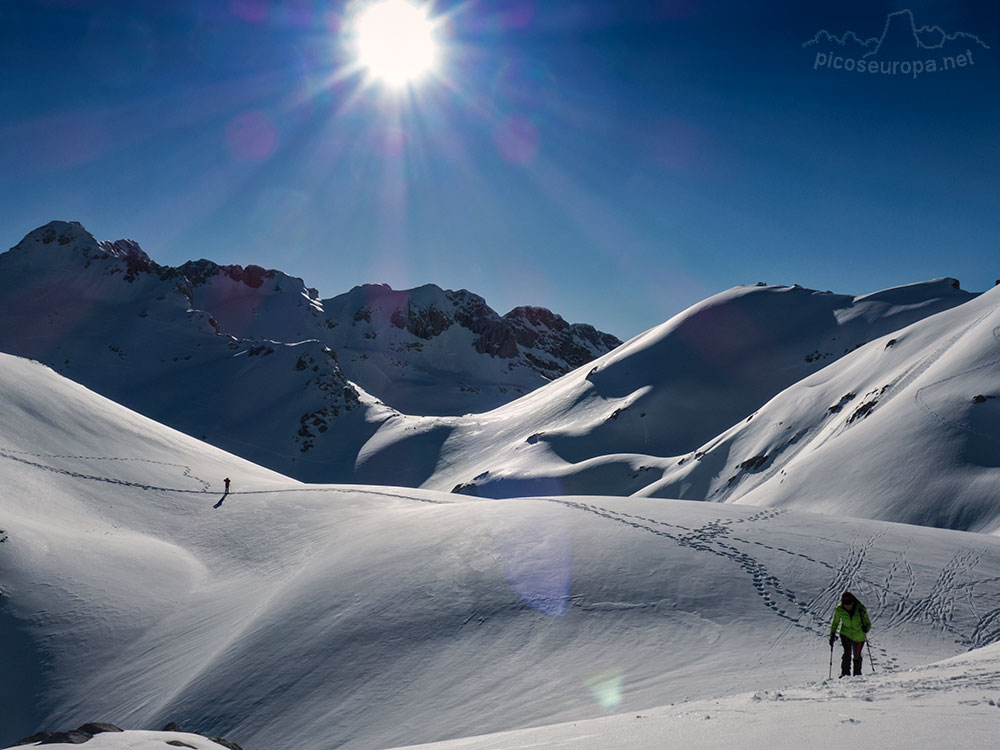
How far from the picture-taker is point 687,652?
11.0 metres

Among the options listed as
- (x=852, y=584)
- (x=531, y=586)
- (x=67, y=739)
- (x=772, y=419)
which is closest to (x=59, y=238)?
(x=772, y=419)

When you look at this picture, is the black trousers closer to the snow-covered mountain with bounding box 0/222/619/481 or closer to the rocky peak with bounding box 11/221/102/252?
the snow-covered mountain with bounding box 0/222/619/481

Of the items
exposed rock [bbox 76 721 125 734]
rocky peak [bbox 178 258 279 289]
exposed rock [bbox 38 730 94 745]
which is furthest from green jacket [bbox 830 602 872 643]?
rocky peak [bbox 178 258 279 289]

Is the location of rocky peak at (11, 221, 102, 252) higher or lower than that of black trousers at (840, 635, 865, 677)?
higher

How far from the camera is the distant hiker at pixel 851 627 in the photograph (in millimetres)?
9031

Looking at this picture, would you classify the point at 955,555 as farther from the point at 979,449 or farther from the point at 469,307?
the point at 469,307

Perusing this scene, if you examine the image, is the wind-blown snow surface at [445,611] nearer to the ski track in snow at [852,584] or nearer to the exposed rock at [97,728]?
the ski track in snow at [852,584]

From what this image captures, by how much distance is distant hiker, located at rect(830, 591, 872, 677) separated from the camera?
9031 millimetres

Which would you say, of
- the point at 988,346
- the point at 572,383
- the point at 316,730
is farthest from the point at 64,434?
the point at 572,383

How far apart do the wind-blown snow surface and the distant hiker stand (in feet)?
2.08

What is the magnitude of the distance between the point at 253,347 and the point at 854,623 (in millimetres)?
113084

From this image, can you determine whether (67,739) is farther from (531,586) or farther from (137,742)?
(531,586)

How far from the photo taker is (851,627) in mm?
9094

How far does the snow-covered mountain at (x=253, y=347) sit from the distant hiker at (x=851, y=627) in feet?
246
